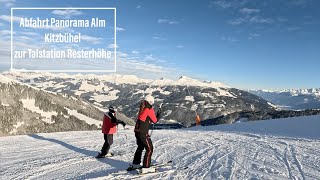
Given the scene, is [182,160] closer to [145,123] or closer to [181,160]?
[181,160]

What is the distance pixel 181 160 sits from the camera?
13352mm

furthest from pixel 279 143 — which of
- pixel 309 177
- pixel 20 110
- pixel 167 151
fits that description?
pixel 20 110

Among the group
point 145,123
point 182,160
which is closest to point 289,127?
point 182,160

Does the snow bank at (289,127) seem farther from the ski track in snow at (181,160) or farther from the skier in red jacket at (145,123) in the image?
the skier in red jacket at (145,123)

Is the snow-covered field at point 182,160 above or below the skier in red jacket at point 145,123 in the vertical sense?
below

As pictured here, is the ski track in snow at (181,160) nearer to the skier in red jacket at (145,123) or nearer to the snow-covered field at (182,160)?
the snow-covered field at (182,160)

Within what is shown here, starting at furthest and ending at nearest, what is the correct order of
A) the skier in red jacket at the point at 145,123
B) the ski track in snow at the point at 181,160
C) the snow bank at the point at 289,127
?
the snow bank at the point at 289,127
the skier in red jacket at the point at 145,123
the ski track in snow at the point at 181,160

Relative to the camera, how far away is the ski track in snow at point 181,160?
35.0 feet

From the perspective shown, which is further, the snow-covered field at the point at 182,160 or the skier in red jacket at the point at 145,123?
the skier in red jacket at the point at 145,123

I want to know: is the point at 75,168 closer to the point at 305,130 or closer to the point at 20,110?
the point at 305,130

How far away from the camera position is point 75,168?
38.7 feet

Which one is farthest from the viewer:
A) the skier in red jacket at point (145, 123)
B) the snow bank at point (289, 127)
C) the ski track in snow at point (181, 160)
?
the snow bank at point (289, 127)

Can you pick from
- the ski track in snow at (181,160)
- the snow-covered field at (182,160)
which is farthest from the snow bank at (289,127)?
the ski track in snow at (181,160)

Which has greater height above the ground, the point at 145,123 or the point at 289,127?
the point at 145,123
